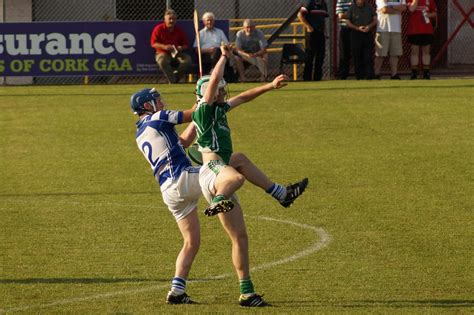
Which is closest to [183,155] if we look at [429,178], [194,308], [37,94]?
[194,308]

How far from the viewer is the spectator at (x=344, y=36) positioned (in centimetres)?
2764

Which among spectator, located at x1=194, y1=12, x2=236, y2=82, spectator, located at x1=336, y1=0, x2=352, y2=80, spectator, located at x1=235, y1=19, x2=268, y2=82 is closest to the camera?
spectator, located at x1=194, y1=12, x2=236, y2=82

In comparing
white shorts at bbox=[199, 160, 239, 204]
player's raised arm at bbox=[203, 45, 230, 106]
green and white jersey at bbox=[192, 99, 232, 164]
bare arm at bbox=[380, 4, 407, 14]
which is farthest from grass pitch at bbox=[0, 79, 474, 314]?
bare arm at bbox=[380, 4, 407, 14]

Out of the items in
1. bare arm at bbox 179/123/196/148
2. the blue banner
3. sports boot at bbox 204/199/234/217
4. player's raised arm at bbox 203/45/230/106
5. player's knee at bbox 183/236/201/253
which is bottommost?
the blue banner

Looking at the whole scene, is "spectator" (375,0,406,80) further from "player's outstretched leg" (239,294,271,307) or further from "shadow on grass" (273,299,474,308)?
"player's outstretched leg" (239,294,271,307)

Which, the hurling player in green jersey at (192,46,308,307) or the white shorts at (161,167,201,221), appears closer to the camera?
the hurling player in green jersey at (192,46,308,307)

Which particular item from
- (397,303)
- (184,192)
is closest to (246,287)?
(184,192)

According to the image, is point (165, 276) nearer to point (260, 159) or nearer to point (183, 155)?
point (183, 155)

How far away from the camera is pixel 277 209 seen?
576 inches

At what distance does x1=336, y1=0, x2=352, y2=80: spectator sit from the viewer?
27641 mm

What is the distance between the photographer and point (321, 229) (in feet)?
43.5

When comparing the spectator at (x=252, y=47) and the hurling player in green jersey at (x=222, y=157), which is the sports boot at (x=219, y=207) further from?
the spectator at (x=252, y=47)

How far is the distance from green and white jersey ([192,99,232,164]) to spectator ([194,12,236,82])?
16819 millimetres

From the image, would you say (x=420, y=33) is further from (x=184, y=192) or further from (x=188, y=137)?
(x=184, y=192)
